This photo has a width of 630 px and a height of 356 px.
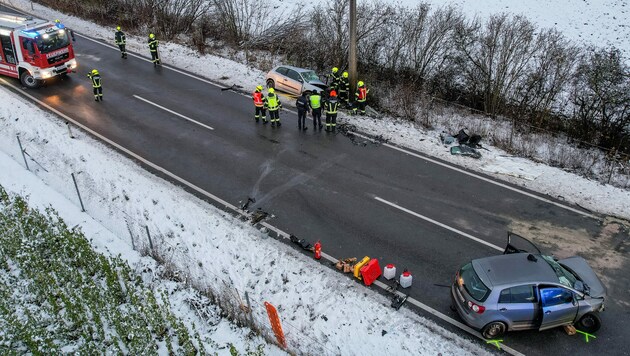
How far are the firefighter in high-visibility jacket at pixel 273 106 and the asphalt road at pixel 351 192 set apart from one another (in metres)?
0.34

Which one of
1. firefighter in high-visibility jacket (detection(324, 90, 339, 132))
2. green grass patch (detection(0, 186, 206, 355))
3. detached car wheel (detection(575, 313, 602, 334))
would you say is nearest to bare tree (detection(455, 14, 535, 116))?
firefighter in high-visibility jacket (detection(324, 90, 339, 132))

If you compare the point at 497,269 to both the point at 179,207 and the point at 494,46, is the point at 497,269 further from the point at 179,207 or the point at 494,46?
the point at 494,46

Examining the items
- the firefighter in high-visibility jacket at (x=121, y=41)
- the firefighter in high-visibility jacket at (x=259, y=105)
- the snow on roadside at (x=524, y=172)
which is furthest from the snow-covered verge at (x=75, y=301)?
the firefighter in high-visibility jacket at (x=121, y=41)

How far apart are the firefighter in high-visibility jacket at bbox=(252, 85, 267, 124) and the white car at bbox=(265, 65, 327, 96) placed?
2406 millimetres

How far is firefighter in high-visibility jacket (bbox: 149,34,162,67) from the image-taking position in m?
22.8

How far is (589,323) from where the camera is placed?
33.0 ft

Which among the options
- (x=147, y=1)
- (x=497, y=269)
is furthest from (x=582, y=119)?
(x=147, y=1)

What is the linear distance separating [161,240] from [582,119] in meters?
15.0

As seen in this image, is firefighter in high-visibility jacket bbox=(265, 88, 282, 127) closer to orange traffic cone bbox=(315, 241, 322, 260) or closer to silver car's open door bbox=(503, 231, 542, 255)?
orange traffic cone bbox=(315, 241, 322, 260)

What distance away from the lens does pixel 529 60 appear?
19.8 meters

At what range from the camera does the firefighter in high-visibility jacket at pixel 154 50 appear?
899 inches

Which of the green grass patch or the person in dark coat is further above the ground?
the person in dark coat

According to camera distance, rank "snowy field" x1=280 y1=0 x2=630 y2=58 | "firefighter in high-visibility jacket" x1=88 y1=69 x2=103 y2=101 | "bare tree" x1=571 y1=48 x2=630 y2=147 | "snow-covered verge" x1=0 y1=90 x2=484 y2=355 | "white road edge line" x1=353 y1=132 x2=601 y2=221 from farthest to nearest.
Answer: "snowy field" x1=280 y1=0 x2=630 y2=58, "firefighter in high-visibility jacket" x1=88 y1=69 x2=103 y2=101, "bare tree" x1=571 y1=48 x2=630 y2=147, "white road edge line" x1=353 y1=132 x2=601 y2=221, "snow-covered verge" x1=0 y1=90 x2=484 y2=355

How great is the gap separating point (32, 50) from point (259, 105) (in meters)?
10.1
